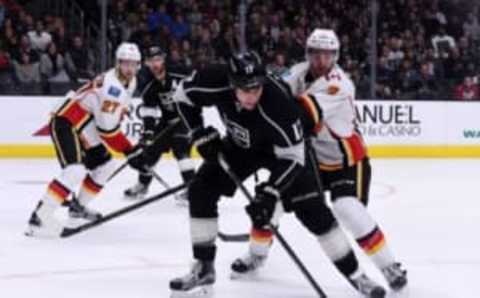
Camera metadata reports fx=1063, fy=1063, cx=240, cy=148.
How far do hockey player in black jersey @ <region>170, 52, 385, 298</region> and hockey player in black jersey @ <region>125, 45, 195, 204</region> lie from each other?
2292 millimetres

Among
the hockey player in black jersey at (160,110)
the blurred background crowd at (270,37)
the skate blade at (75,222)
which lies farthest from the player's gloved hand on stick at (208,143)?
the blurred background crowd at (270,37)

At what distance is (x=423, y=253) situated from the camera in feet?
16.9

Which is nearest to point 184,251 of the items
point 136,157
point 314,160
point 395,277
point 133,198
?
point 136,157

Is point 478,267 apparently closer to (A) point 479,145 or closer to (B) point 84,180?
(B) point 84,180

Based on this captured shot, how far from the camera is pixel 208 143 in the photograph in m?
4.03

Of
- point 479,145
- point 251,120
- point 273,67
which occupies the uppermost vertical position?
point 251,120

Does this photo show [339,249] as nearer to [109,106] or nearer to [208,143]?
[208,143]

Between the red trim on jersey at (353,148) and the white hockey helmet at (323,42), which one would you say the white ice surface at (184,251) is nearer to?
the red trim on jersey at (353,148)

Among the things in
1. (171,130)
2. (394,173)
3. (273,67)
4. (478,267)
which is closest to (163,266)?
(478,267)

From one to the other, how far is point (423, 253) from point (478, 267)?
0.37 metres

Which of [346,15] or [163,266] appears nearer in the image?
[163,266]

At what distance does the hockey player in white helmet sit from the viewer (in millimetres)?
5398

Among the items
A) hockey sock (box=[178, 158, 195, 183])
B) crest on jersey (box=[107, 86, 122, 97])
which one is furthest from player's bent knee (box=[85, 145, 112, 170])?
A: hockey sock (box=[178, 158, 195, 183])

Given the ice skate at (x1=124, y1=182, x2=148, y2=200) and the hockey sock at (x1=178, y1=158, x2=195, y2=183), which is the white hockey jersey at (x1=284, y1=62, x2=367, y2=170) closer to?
the hockey sock at (x1=178, y1=158, x2=195, y2=183)
